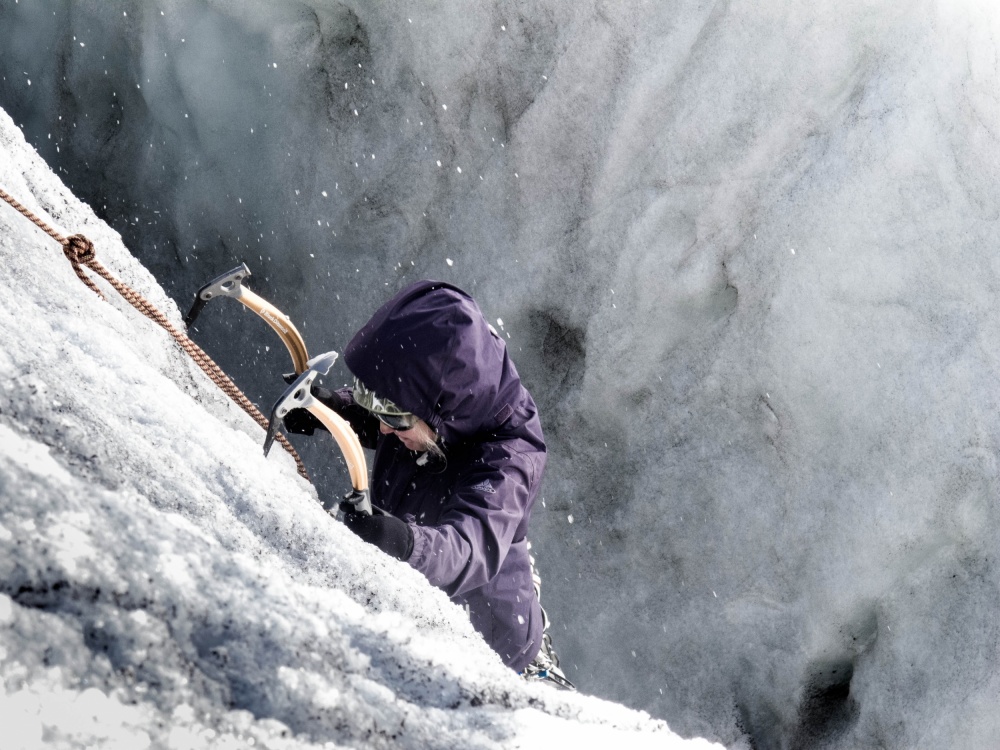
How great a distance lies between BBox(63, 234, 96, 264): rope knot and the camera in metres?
1.00

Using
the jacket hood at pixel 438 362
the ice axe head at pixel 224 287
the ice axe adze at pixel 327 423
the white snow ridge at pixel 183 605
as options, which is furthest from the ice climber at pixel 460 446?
the white snow ridge at pixel 183 605

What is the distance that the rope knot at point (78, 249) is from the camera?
1.00 m

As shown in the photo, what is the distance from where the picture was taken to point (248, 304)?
1.53 meters

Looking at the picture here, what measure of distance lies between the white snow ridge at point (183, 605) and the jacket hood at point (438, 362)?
612 mm

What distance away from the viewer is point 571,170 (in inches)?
101

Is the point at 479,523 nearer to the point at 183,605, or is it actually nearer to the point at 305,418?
the point at 305,418

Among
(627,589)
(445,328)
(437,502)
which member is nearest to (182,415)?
(445,328)

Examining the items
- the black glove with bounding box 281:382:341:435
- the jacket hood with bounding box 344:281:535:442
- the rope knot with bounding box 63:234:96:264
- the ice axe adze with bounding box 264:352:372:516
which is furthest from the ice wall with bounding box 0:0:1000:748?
the rope knot with bounding box 63:234:96:264

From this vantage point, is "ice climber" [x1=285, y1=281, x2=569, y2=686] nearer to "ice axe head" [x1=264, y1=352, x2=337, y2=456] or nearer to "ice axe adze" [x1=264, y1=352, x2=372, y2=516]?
"ice axe adze" [x1=264, y1=352, x2=372, y2=516]

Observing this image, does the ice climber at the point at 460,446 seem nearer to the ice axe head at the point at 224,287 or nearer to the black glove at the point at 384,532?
the black glove at the point at 384,532

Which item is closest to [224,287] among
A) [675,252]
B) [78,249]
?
[78,249]

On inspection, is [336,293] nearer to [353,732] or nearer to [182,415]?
[182,415]

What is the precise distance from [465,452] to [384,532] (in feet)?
1.49

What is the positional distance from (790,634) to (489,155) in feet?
5.54
